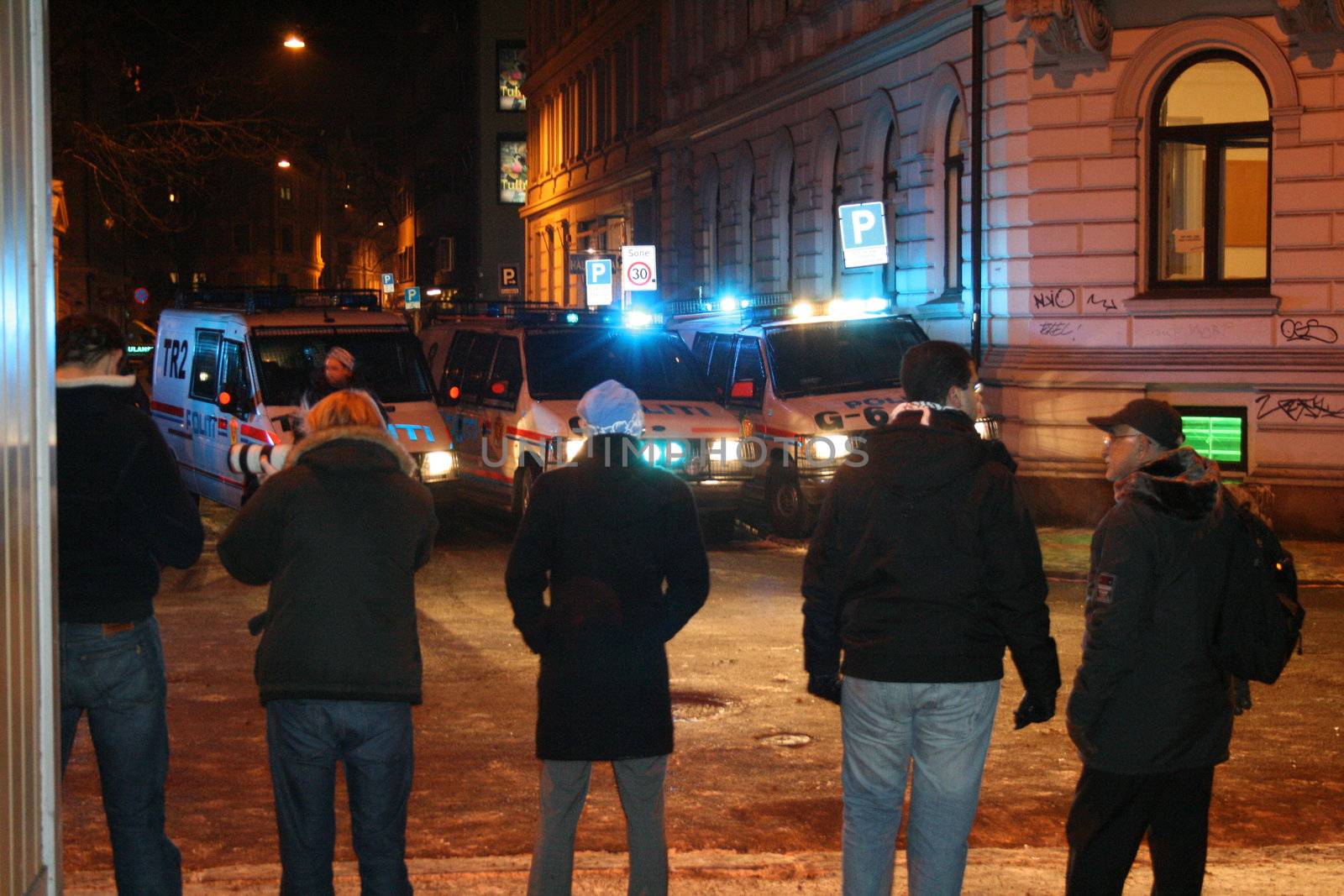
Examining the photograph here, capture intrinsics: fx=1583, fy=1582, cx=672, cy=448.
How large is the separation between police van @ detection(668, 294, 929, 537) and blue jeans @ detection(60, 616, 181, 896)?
1139 centimetres

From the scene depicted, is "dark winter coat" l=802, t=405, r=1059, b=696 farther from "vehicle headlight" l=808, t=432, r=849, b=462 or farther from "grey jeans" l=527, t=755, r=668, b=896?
"vehicle headlight" l=808, t=432, r=849, b=462

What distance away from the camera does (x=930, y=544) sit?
464 centimetres

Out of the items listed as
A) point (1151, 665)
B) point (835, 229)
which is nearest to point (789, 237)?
point (835, 229)

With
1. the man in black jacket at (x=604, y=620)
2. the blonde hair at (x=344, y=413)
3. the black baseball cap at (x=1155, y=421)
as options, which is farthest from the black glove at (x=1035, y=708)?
the blonde hair at (x=344, y=413)

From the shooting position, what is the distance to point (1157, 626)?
15.1 feet

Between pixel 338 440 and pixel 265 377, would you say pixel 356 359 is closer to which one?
pixel 265 377

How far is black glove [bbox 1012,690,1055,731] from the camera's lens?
4.72 meters

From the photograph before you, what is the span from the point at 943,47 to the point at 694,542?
18.3 metres

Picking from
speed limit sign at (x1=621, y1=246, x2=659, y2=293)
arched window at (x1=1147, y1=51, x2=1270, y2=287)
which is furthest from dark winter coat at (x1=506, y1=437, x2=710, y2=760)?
speed limit sign at (x1=621, y1=246, x2=659, y2=293)

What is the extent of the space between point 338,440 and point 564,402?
1106cm

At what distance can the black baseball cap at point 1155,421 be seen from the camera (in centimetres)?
474

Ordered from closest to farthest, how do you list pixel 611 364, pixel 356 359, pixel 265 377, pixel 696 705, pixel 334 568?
1. pixel 334 568
2. pixel 696 705
3. pixel 356 359
4. pixel 265 377
5. pixel 611 364

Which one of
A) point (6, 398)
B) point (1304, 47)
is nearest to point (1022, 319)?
point (1304, 47)

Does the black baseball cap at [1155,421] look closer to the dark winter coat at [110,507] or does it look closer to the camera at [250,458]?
the dark winter coat at [110,507]
